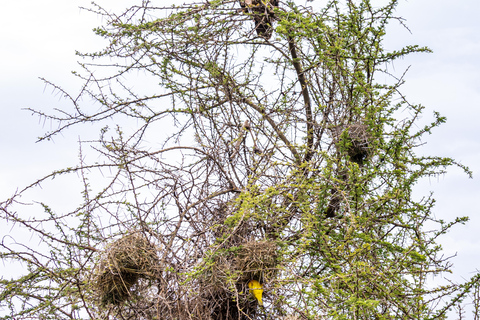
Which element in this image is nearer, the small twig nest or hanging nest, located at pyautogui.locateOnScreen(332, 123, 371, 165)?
the small twig nest

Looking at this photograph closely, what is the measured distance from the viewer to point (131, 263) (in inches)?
163

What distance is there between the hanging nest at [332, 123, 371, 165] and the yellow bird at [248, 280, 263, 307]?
1269 mm

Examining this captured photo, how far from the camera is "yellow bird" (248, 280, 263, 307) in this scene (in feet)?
13.4

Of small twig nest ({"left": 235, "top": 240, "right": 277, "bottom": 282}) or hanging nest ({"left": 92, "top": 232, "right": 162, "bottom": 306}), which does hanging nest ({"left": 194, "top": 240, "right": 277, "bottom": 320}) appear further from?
hanging nest ({"left": 92, "top": 232, "right": 162, "bottom": 306})

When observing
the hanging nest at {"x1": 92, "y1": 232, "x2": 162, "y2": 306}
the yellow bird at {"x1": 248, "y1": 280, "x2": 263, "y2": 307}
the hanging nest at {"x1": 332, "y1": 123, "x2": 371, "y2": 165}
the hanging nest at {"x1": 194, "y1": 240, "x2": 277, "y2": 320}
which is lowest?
the yellow bird at {"x1": 248, "y1": 280, "x2": 263, "y2": 307}

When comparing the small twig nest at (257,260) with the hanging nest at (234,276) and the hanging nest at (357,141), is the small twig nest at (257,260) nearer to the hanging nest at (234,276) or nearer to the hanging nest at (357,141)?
the hanging nest at (234,276)

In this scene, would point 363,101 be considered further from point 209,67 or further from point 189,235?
point 189,235

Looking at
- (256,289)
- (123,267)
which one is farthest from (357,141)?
(123,267)

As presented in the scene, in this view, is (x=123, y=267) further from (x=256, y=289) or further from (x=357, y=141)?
(x=357, y=141)

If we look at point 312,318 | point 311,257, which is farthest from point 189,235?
point 312,318

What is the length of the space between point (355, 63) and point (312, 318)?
8.48 ft

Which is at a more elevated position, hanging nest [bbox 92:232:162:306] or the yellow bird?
hanging nest [bbox 92:232:162:306]

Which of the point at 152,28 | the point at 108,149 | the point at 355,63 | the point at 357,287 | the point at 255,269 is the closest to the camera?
the point at 357,287

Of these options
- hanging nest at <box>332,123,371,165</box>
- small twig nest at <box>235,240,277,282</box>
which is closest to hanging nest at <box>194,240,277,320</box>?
small twig nest at <box>235,240,277,282</box>
